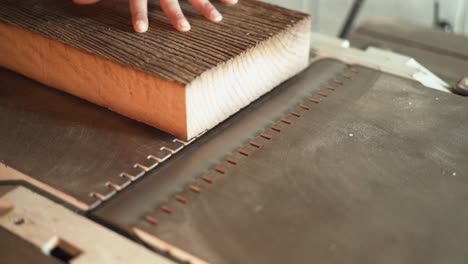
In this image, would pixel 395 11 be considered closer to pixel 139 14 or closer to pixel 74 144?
pixel 139 14

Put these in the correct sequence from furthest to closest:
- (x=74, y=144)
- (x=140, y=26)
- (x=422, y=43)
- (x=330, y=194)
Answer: (x=422, y=43), (x=140, y=26), (x=74, y=144), (x=330, y=194)

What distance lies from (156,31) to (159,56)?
0.10m

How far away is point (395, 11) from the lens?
81.0 inches

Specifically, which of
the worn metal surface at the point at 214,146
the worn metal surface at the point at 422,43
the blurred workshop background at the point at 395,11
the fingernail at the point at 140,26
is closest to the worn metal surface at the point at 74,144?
the worn metal surface at the point at 214,146

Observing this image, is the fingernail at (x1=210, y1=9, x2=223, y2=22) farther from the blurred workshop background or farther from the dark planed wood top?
the blurred workshop background

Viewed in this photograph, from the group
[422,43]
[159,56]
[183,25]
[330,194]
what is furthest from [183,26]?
[422,43]

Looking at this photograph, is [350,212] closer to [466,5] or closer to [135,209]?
[135,209]

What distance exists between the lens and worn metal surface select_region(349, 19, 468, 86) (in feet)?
4.24

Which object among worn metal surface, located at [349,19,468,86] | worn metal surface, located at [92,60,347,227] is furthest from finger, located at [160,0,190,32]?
worn metal surface, located at [349,19,468,86]

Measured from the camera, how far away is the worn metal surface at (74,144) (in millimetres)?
794

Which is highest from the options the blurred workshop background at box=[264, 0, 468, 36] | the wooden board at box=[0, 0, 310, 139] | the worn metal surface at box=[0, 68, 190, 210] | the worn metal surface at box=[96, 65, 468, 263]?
the blurred workshop background at box=[264, 0, 468, 36]

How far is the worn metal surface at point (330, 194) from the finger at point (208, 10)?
0.22 m

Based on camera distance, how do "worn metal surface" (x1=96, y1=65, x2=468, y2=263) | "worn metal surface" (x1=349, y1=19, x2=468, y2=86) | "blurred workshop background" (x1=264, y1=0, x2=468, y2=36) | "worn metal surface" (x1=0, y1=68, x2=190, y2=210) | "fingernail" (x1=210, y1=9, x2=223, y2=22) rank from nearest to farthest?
"worn metal surface" (x1=96, y1=65, x2=468, y2=263) < "worn metal surface" (x1=0, y1=68, x2=190, y2=210) < "fingernail" (x1=210, y1=9, x2=223, y2=22) < "worn metal surface" (x1=349, y1=19, x2=468, y2=86) < "blurred workshop background" (x1=264, y1=0, x2=468, y2=36)

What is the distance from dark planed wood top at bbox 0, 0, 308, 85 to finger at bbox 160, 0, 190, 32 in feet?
0.04
